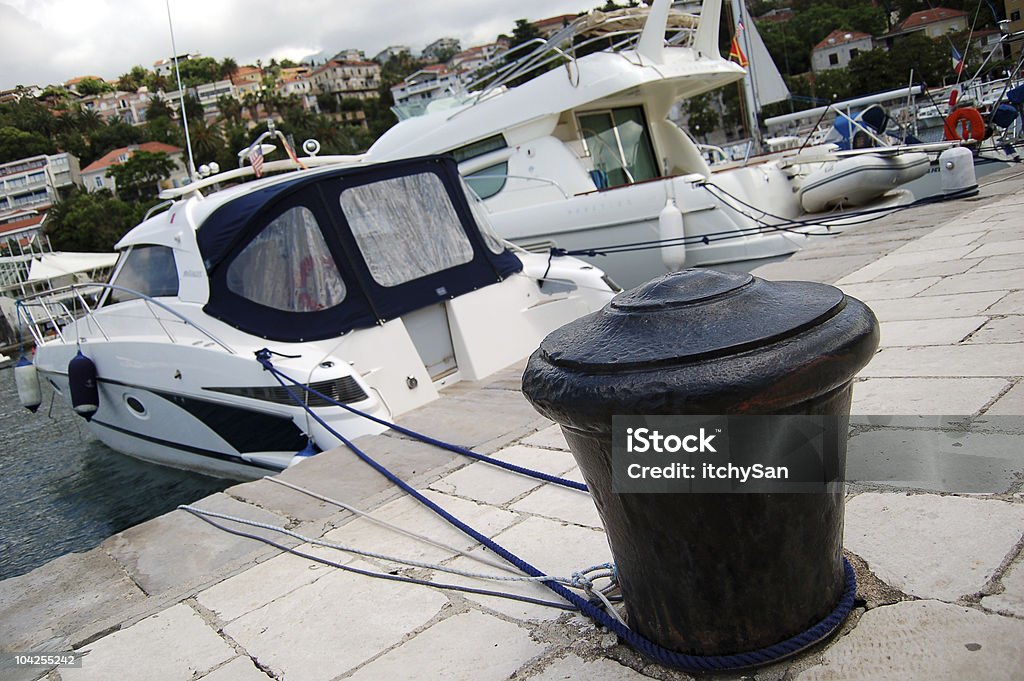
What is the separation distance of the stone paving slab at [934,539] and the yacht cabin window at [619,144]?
393 inches

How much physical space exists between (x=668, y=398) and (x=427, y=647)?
117 cm

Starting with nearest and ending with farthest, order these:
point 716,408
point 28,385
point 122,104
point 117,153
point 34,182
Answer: point 716,408
point 28,385
point 34,182
point 117,153
point 122,104

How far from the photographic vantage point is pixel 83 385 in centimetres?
756

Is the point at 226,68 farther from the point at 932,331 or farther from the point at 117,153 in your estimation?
the point at 932,331

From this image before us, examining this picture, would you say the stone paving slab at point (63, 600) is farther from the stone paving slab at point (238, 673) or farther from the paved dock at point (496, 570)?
the stone paving slab at point (238, 673)

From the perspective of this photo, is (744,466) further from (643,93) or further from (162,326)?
(643,93)

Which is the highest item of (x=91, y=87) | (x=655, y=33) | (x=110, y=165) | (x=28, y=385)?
(x=91, y=87)

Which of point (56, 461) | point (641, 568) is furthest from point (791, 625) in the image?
point (56, 461)

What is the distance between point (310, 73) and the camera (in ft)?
507

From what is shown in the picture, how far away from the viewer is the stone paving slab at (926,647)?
1595 mm

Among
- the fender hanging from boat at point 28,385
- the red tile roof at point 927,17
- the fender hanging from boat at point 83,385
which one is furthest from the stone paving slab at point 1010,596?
the red tile roof at point 927,17

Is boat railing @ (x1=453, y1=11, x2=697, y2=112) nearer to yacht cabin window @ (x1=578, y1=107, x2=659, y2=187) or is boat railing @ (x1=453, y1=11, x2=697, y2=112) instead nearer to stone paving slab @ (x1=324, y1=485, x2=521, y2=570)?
yacht cabin window @ (x1=578, y1=107, x2=659, y2=187)

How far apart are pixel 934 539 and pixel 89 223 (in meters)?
78.7

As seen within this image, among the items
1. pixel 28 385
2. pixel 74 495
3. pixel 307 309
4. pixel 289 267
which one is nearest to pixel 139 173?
pixel 28 385
